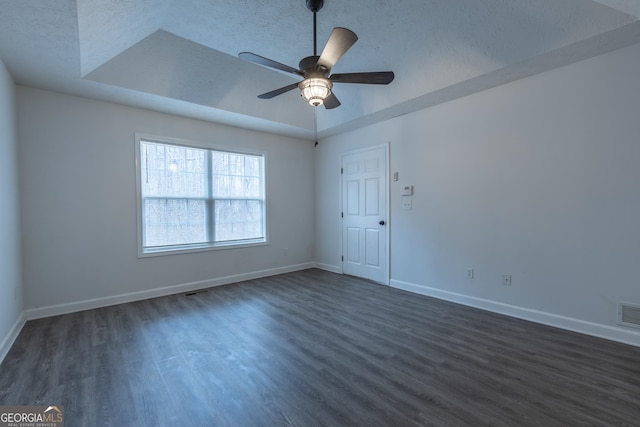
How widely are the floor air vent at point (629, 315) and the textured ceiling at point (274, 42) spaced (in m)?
2.30

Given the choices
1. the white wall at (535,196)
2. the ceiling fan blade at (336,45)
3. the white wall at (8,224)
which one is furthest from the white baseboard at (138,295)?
the ceiling fan blade at (336,45)

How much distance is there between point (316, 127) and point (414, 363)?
4.01 metres

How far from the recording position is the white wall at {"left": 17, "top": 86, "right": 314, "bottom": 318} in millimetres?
3260

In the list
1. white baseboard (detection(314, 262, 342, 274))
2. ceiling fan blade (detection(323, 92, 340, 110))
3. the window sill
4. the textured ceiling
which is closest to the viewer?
the textured ceiling

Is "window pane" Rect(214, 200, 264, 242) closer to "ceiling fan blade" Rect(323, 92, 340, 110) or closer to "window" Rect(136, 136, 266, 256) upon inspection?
"window" Rect(136, 136, 266, 256)

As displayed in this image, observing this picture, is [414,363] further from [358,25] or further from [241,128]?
[241,128]

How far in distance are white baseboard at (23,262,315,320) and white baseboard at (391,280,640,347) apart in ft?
8.80

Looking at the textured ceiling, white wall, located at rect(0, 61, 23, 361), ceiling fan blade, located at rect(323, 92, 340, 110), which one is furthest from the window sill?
ceiling fan blade, located at rect(323, 92, 340, 110)

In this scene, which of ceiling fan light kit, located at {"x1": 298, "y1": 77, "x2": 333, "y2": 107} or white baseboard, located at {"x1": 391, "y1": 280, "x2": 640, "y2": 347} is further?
white baseboard, located at {"x1": 391, "y1": 280, "x2": 640, "y2": 347}

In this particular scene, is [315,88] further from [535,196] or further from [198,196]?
[198,196]

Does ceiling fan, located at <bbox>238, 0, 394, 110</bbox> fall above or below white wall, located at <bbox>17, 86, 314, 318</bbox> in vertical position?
above

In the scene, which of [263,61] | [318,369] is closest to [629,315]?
[318,369]

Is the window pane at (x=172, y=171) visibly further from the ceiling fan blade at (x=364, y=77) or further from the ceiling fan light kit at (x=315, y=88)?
the ceiling fan blade at (x=364, y=77)

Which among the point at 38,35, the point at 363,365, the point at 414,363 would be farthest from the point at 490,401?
the point at 38,35
